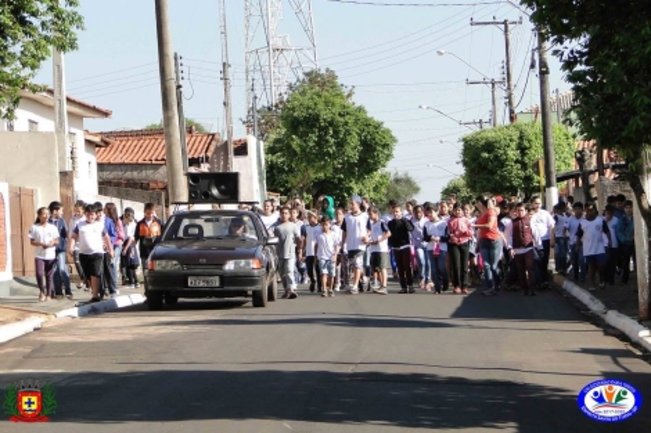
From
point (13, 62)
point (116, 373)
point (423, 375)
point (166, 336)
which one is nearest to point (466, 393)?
point (423, 375)

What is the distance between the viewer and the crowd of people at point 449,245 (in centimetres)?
2370

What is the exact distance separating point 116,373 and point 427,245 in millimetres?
13682

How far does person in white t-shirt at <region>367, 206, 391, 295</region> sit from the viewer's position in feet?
81.0

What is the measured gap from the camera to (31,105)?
3891cm

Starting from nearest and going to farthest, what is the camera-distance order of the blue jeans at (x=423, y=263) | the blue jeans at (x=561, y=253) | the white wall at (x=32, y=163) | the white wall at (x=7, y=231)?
the white wall at (x=7, y=231)
the blue jeans at (x=423, y=263)
the blue jeans at (x=561, y=253)
the white wall at (x=32, y=163)

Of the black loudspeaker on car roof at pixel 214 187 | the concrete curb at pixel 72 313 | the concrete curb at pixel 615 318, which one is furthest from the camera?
the black loudspeaker on car roof at pixel 214 187

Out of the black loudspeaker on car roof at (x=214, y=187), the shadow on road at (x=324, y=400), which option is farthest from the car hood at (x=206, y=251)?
the shadow on road at (x=324, y=400)

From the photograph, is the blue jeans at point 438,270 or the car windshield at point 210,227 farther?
the blue jeans at point 438,270

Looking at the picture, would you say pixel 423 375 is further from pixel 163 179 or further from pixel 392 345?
pixel 163 179

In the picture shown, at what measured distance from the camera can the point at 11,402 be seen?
10.4 meters

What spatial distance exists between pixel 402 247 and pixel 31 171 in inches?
432

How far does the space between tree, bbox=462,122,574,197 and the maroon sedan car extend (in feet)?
139

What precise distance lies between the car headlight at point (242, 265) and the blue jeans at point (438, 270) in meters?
5.54

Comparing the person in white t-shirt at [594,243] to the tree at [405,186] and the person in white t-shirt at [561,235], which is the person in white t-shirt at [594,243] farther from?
the tree at [405,186]
